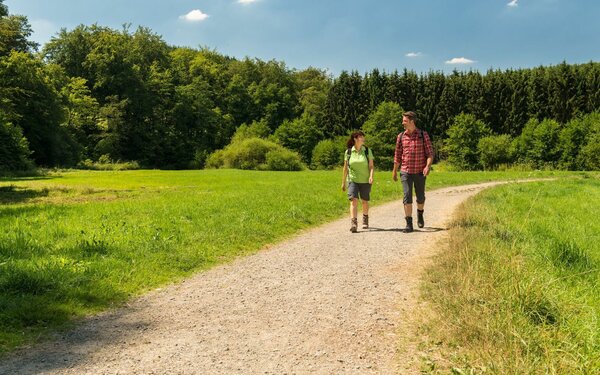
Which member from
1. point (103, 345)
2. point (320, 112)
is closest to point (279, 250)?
point (103, 345)

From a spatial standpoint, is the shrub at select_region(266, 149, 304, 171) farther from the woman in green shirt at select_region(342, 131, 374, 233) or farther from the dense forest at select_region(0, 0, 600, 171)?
the woman in green shirt at select_region(342, 131, 374, 233)

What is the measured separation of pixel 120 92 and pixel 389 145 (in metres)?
49.2

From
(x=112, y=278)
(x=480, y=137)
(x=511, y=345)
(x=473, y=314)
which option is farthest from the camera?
(x=480, y=137)

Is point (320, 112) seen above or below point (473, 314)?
above

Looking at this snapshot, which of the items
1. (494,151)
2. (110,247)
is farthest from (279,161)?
(110,247)

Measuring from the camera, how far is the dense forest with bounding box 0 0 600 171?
209ft

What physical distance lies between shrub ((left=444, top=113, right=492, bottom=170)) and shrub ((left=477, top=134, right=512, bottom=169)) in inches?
101

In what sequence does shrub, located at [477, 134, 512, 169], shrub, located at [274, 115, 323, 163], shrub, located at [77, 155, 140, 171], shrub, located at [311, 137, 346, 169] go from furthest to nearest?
shrub, located at [274, 115, 323, 163] → shrub, located at [311, 137, 346, 169] → shrub, located at [477, 134, 512, 169] → shrub, located at [77, 155, 140, 171]

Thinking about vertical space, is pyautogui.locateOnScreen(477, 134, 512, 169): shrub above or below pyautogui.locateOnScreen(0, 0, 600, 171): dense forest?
below

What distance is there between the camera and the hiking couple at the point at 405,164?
1072cm

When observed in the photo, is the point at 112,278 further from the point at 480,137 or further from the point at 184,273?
the point at 480,137

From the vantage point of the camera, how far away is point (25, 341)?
15.6ft

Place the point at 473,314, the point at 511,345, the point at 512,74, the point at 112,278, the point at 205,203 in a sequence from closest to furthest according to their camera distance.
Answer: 1. the point at 511,345
2. the point at 473,314
3. the point at 112,278
4. the point at 205,203
5. the point at 512,74

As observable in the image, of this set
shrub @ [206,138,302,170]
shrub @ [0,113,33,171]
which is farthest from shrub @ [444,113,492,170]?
shrub @ [0,113,33,171]
